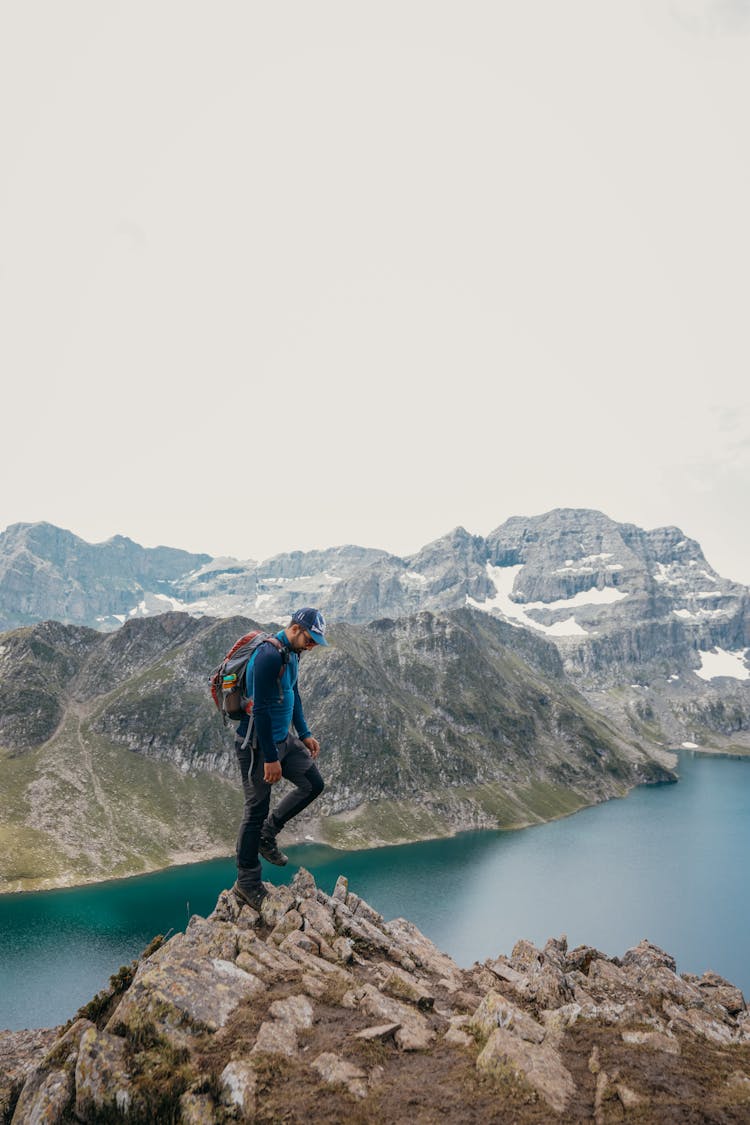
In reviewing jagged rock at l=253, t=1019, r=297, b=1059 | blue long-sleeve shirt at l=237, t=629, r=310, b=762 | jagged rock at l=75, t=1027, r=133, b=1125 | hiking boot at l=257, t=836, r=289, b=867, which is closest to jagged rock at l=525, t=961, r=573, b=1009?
jagged rock at l=253, t=1019, r=297, b=1059

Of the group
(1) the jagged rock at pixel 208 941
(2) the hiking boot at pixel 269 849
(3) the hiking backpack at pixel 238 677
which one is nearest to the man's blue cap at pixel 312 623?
(3) the hiking backpack at pixel 238 677

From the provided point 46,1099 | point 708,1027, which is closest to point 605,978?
point 708,1027

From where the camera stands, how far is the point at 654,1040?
40.6 ft

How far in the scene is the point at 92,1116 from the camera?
9.91 m

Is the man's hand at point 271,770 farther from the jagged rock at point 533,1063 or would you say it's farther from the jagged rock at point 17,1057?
the jagged rock at point 533,1063

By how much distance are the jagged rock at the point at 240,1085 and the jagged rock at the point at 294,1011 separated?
224 centimetres

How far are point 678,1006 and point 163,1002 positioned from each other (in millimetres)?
15137

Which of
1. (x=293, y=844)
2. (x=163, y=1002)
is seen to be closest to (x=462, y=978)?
(x=163, y=1002)

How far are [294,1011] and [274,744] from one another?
19.4 feet

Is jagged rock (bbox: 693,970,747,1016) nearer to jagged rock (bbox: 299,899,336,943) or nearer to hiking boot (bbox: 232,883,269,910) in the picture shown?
jagged rock (bbox: 299,899,336,943)

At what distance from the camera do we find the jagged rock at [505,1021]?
1228 cm

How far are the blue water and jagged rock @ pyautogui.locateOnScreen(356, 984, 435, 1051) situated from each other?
10267 centimetres

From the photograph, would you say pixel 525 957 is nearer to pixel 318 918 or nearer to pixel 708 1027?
pixel 318 918

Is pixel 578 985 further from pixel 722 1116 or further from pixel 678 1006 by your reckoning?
pixel 722 1116
